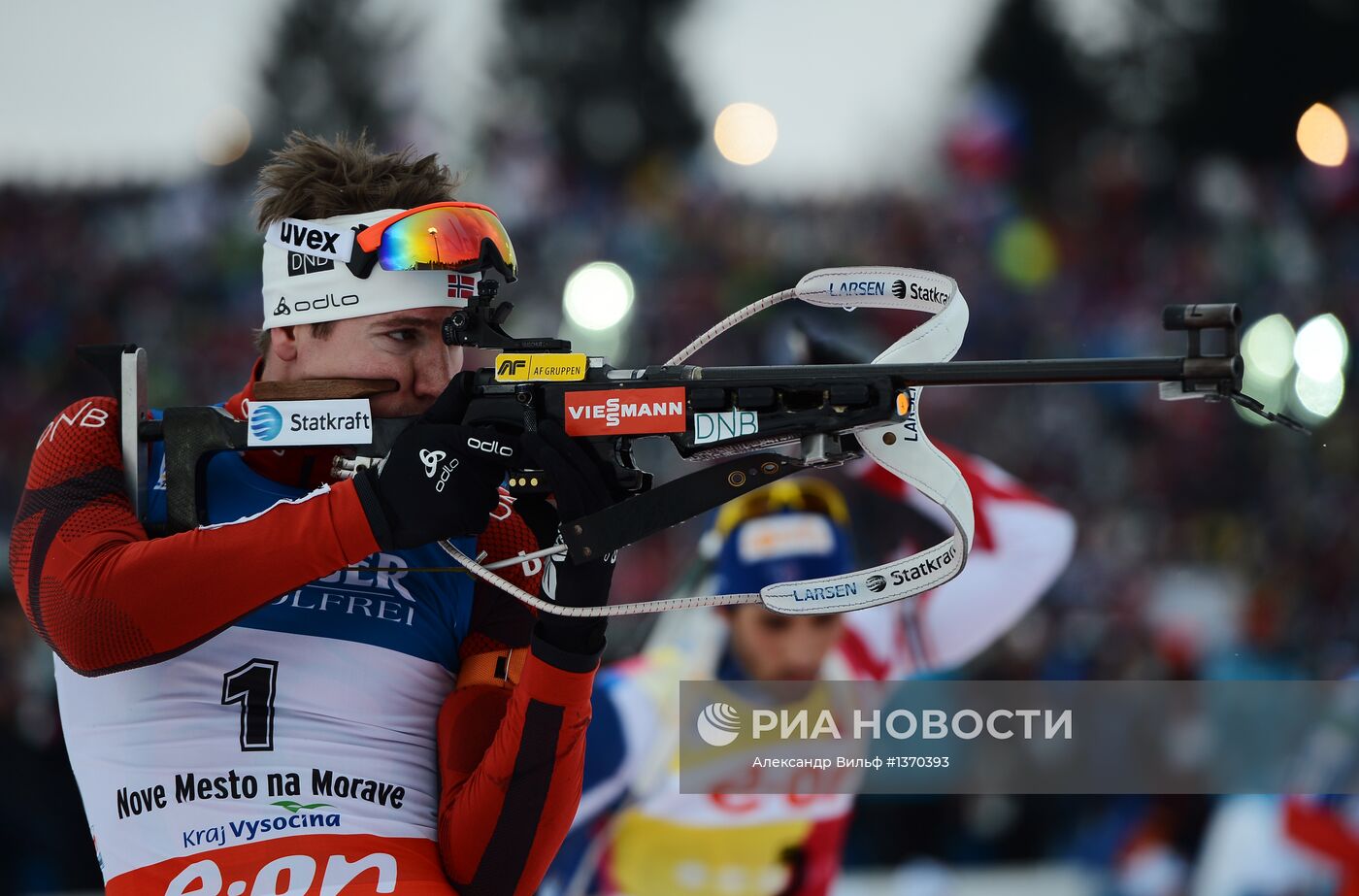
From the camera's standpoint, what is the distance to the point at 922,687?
3848 mm

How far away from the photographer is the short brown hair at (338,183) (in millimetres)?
2400

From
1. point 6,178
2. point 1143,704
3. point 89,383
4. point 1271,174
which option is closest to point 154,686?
point 1143,704

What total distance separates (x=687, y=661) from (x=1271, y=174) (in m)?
11.9

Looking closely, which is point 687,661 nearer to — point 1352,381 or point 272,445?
point 272,445

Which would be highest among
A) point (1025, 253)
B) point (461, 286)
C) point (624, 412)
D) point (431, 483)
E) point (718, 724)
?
point (1025, 253)

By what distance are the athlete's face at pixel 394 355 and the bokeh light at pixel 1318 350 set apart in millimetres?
1889

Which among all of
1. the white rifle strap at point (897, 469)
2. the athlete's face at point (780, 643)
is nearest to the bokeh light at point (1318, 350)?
the white rifle strap at point (897, 469)

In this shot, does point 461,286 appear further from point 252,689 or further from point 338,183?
point 252,689

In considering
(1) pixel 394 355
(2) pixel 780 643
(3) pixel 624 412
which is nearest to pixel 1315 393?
(3) pixel 624 412

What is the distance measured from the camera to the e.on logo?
2.16 m

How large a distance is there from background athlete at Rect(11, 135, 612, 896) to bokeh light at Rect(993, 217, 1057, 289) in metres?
9.55

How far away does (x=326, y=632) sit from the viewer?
7.41 feet

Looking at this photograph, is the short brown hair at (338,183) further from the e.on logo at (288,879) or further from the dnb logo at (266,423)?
the e.on logo at (288,879)

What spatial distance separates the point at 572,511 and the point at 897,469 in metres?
0.50
